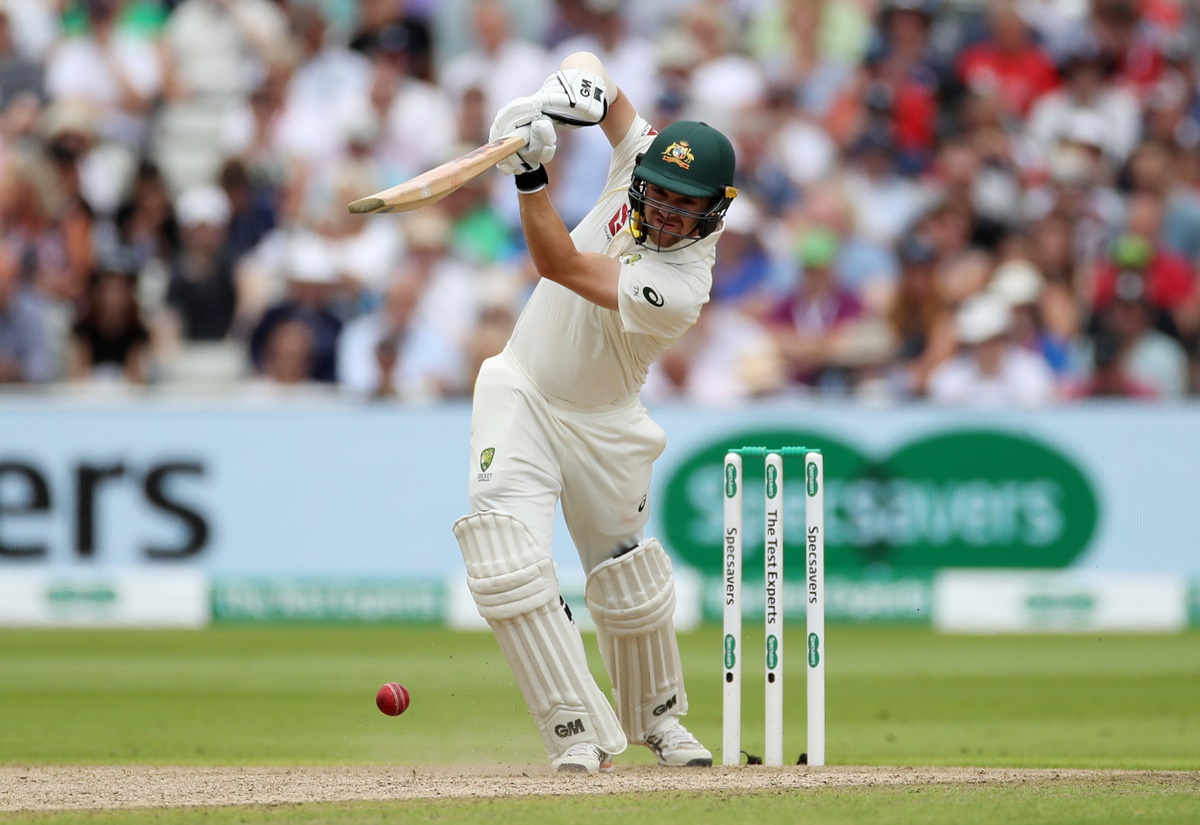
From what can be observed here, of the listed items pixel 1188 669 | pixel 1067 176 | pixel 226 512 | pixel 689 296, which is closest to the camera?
pixel 689 296

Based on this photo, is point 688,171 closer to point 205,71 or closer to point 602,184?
point 602,184

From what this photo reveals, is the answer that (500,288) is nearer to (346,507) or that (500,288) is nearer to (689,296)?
(346,507)

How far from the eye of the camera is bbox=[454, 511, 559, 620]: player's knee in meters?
5.11

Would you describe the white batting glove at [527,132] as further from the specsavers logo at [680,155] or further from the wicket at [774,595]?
the wicket at [774,595]

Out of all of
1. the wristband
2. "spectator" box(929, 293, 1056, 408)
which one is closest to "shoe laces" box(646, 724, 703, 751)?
the wristband

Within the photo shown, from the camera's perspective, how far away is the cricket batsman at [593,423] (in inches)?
201

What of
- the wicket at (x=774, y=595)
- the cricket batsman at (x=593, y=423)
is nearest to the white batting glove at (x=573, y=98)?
the cricket batsman at (x=593, y=423)

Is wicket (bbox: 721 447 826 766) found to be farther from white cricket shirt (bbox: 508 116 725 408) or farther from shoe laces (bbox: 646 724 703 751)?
white cricket shirt (bbox: 508 116 725 408)

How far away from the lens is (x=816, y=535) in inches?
211

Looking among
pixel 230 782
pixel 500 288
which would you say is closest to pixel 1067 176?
pixel 500 288

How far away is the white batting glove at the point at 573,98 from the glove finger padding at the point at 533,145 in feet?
0.23

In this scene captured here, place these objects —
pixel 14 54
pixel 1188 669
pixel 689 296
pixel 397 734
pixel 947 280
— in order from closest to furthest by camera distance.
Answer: pixel 689 296 → pixel 397 734 → pixel 1188 669 → pixel 947 280 → pixel 14 54

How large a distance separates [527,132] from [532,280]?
6.32m

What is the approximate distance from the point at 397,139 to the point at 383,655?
439 centimetres
